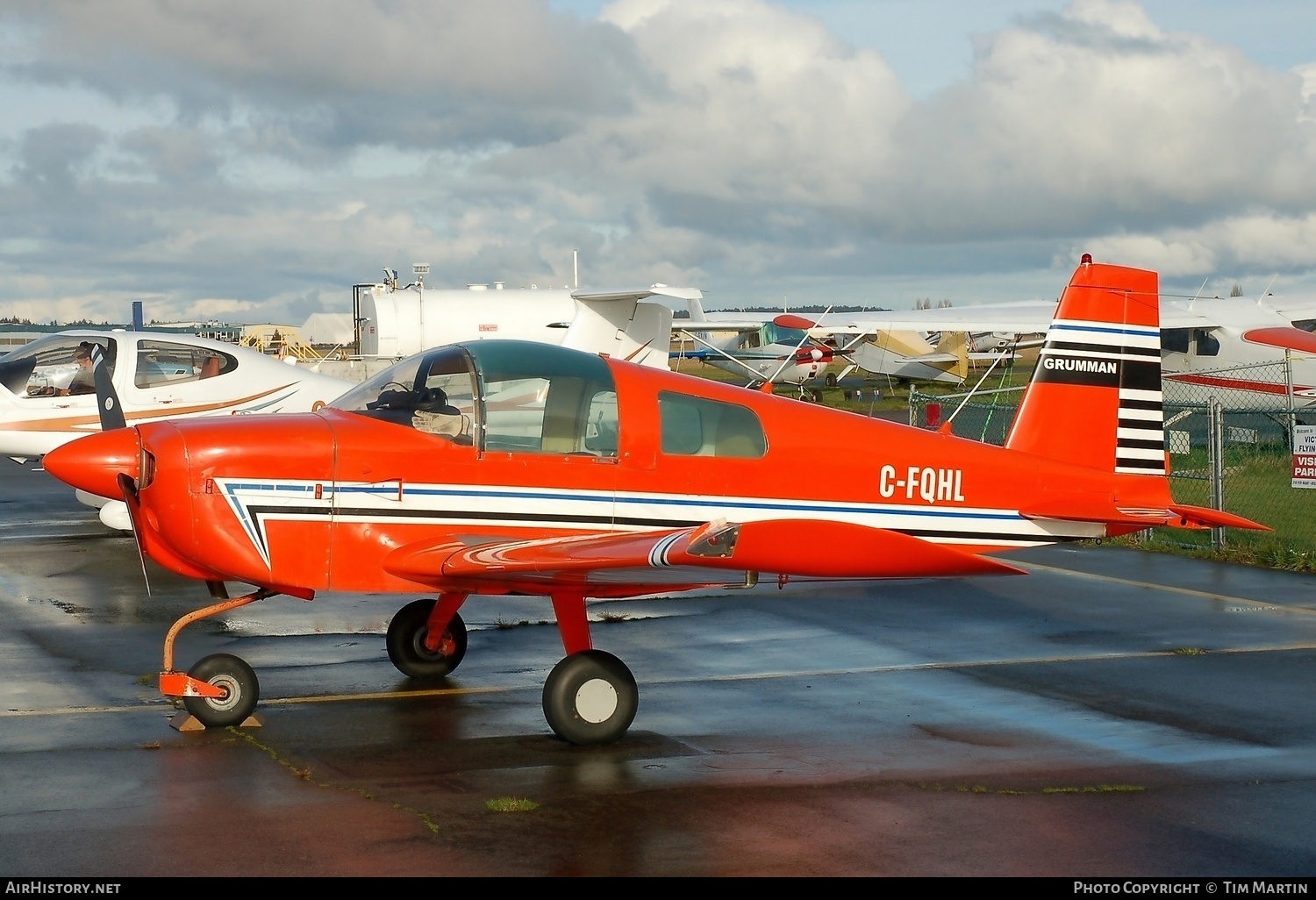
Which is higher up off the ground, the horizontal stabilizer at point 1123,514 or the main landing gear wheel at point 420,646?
the horizontal stabilizer at point 1123,514

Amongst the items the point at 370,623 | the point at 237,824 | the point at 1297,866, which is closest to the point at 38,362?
the point at 370,623

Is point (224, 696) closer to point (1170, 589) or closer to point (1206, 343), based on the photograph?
point (1170, 589)

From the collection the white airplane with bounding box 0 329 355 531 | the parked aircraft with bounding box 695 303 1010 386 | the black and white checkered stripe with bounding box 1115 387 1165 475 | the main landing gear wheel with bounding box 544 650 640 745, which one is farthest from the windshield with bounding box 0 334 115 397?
the parked aircraft with bounding box 695 303 1010 386

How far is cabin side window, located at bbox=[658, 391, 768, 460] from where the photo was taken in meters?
7.71

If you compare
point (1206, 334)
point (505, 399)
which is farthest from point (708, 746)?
point (1206, 334)

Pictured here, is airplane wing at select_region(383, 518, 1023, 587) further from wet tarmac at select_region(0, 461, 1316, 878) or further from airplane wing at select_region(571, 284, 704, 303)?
airplane wing at select_region(571, 284, 704, 303)

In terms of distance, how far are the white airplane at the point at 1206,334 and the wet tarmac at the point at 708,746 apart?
1304cm

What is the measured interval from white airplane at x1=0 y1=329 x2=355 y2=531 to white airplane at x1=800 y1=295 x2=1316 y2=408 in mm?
11319

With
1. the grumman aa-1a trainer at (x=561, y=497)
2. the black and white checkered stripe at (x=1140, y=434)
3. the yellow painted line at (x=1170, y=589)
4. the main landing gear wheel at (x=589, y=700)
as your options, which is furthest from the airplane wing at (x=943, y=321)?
the main landing gear wheel at (x=589, y=700)

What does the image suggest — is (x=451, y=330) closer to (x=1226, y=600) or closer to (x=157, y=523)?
(x=1226, y=600)

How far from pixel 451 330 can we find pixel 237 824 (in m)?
25.6

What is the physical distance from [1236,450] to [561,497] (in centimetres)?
1859

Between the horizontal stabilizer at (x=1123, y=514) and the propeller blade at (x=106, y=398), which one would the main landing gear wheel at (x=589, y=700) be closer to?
the horizontal stabilizer at (x=1123, y=514)

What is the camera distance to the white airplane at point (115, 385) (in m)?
14.9
